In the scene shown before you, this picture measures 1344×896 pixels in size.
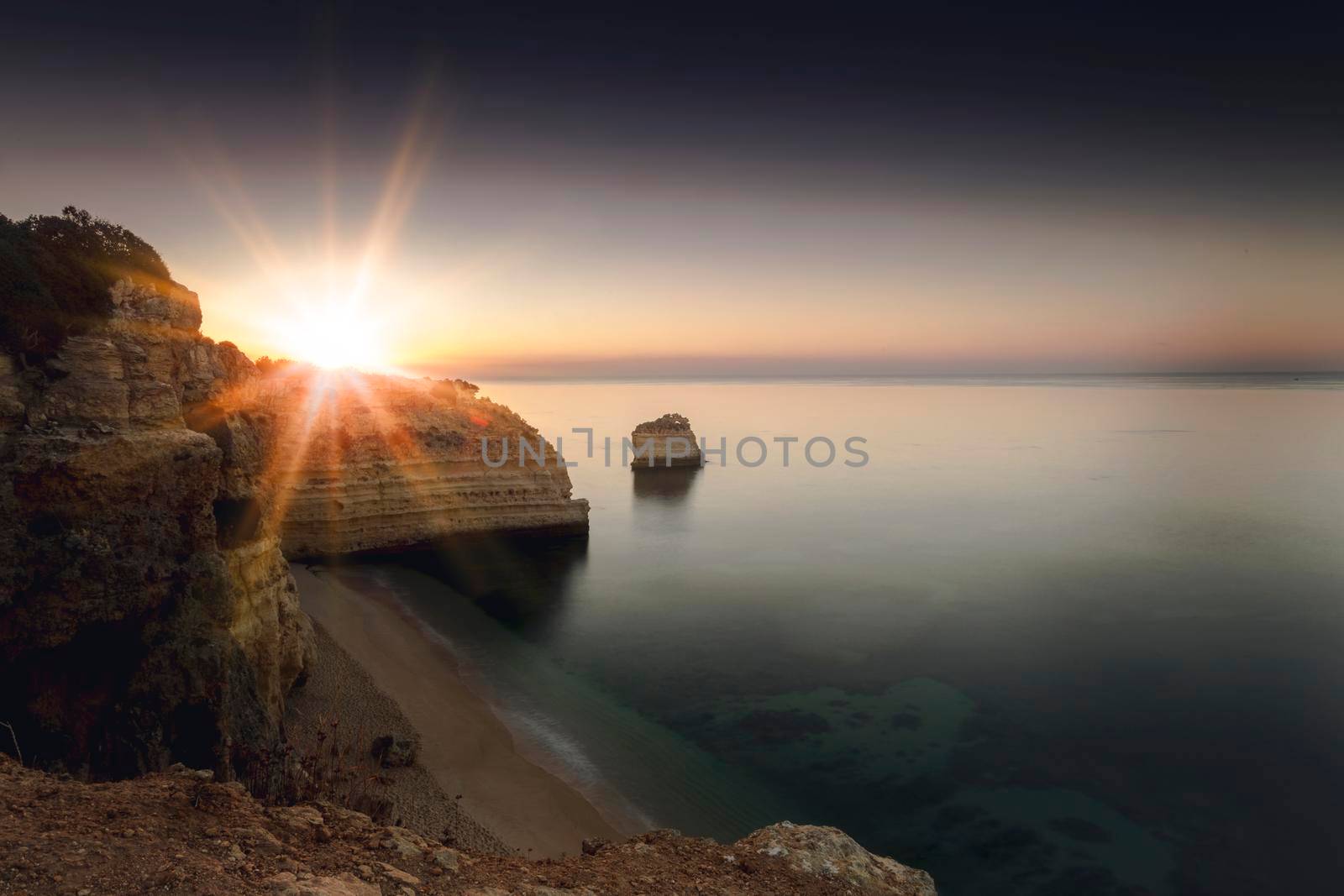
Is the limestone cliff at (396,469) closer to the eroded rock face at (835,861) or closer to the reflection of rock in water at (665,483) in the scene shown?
the reflection of rock in water at (665,483)

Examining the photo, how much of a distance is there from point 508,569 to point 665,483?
3193 cm

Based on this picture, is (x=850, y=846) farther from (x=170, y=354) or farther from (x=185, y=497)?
(x=170, y=354)

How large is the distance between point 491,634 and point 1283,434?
12228cm

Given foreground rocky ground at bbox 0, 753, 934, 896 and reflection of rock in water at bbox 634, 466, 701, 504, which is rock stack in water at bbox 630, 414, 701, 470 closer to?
reflection of rock in water at bbox 634, 466, 701, 504

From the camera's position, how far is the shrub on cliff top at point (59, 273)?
989 centimetres

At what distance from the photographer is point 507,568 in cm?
3247

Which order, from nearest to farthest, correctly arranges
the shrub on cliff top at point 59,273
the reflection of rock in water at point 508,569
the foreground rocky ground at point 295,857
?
1. the foreground rocky ground at point 295,857
2. the shrub on cliff top at point 59,273
3. the reflection of rock in water at point 508,569

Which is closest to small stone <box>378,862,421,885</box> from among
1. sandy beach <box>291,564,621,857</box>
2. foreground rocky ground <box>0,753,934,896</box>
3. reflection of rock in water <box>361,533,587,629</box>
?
foreground rocky ground <box>0,753,934,896</box>

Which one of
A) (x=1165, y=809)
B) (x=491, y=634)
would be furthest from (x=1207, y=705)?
(x=491, y=634)

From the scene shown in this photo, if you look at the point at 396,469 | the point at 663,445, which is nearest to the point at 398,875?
the point at 396,469

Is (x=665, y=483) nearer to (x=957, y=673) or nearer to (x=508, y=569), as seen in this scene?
(x=508, y=569)

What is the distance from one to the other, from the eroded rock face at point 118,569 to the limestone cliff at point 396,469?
67.5 ft

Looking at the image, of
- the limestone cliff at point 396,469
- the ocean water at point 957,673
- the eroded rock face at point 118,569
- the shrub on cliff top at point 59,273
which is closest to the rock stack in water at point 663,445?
the ocean water at point 957,673

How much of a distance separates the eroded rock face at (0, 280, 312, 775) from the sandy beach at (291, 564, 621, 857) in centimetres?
468
